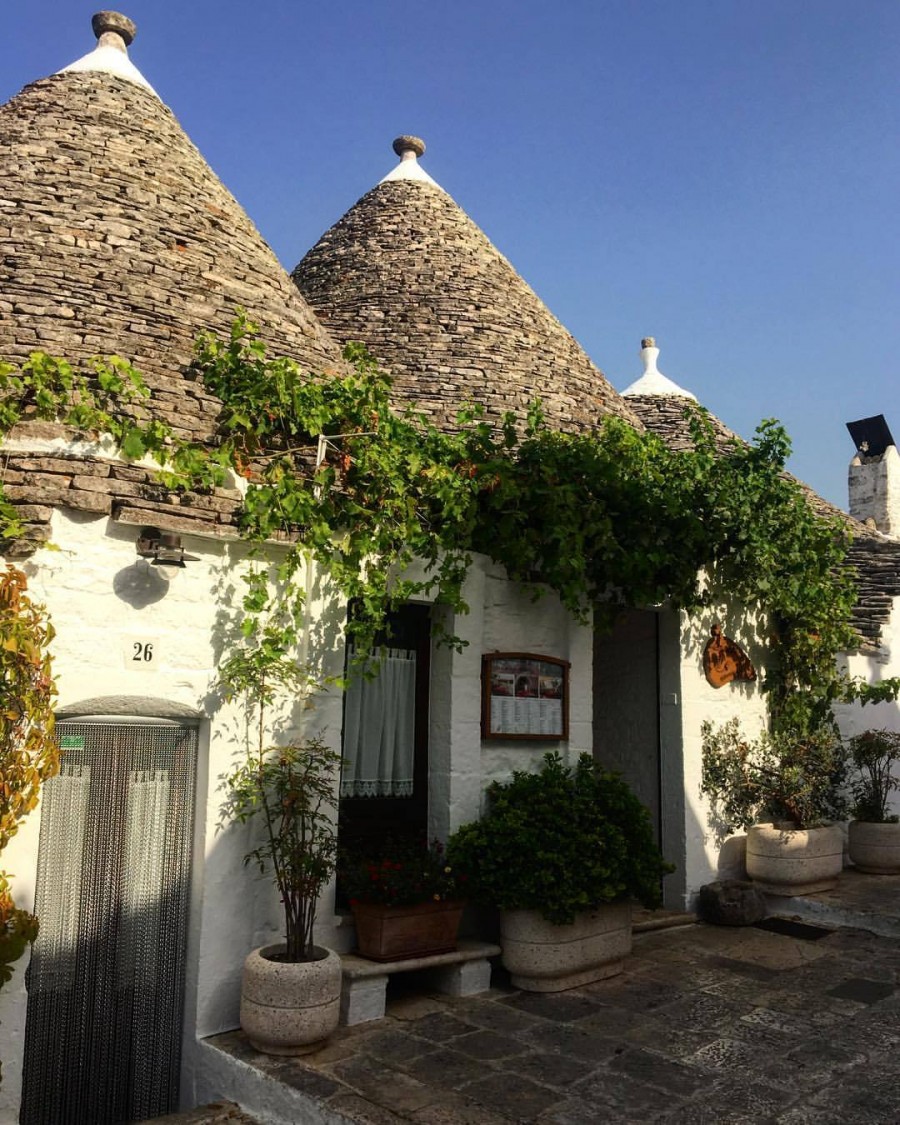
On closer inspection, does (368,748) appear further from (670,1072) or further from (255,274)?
(255,274)

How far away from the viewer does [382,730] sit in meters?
6.66

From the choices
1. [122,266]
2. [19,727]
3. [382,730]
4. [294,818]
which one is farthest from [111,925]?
[122,266]

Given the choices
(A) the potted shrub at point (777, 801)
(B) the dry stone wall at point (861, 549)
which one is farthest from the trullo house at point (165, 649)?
(B) the dry stone wall at point (861, 549)

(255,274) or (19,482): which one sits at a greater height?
(255,274)

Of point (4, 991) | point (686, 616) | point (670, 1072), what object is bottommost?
point (670, 1072)

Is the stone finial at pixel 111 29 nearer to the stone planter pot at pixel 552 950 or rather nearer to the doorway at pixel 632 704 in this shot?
the doorway at pixel 632 704

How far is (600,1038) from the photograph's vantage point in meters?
5.25

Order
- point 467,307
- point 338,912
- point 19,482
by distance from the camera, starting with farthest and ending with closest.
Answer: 1. point 467,307
2. point 338,912
3. point 19,482

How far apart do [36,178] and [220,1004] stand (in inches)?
228

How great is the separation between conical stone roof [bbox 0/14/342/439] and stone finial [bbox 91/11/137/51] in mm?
27

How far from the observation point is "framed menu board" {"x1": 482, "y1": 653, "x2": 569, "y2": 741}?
22.7 ft

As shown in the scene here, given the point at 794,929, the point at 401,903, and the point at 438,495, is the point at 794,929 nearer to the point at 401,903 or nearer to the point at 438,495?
the point at 401,903

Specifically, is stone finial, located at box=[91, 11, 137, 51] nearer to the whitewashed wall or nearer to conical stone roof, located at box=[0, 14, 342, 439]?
conical stone roof, located at box=[0, 14, 342, 439]

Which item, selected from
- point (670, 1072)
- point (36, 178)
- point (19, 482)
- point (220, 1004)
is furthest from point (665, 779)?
point (36, 178)
